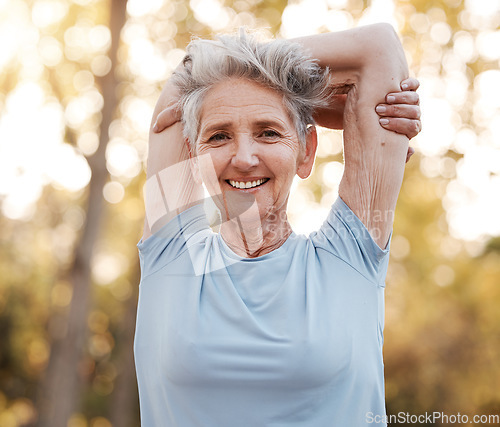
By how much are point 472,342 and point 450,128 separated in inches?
211

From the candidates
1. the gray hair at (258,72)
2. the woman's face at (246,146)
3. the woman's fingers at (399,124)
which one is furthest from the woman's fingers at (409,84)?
the woman's face at (246,146)

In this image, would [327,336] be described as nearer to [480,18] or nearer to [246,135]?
[246,135]

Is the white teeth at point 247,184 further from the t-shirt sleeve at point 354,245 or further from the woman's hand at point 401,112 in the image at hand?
the woman's hand at point 401,112

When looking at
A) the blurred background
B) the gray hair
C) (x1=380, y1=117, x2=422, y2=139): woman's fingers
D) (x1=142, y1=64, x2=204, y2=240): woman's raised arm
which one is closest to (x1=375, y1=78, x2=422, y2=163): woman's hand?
(x1=380, y1=117, x2=422, y2=139): woman's fingers

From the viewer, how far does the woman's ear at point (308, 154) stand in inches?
72.7

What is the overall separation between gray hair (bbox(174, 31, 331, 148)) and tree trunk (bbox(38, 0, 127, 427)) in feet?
17.5

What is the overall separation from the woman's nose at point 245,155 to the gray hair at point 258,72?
17 centimetres

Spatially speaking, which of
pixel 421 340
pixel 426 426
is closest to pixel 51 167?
pixel 421 340

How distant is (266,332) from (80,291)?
18.9 ft

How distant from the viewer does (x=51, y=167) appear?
9414mm

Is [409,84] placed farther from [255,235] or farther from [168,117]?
[168,117]

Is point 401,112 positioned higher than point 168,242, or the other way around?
point 401,112

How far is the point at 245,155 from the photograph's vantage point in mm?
1655

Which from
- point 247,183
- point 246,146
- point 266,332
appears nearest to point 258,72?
point 246,146
